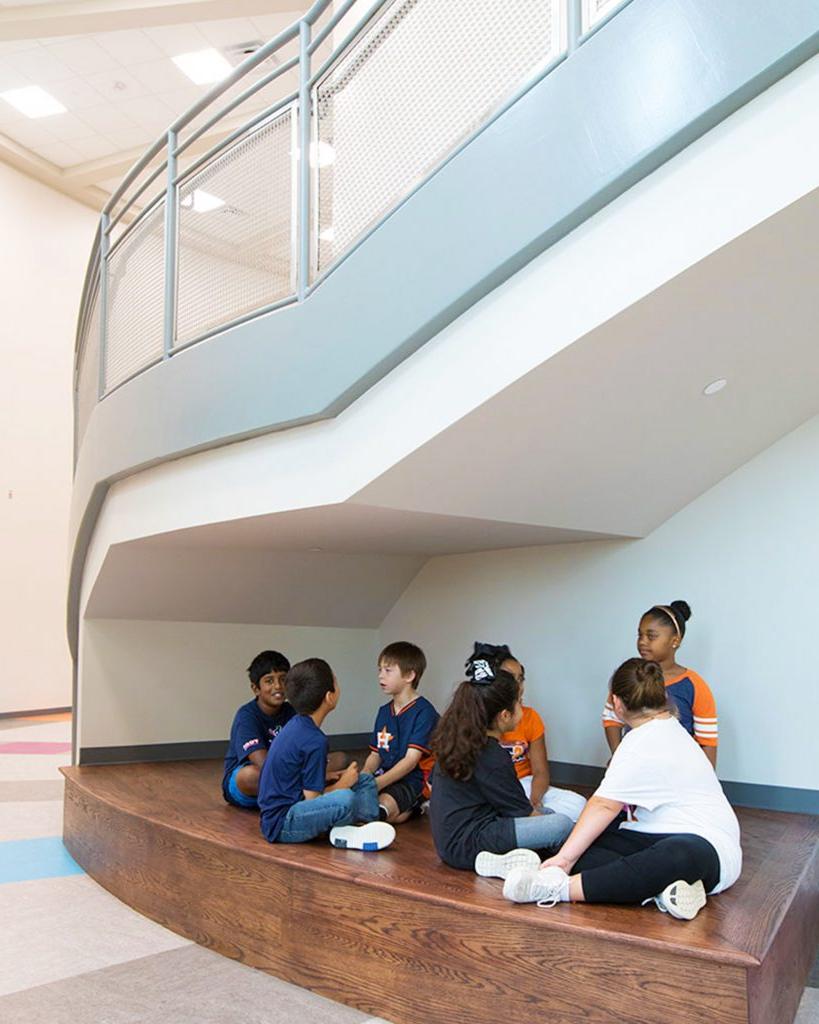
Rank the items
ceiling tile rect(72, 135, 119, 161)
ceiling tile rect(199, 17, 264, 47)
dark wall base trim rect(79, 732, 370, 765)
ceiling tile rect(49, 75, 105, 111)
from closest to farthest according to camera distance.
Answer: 1. dark wall base trim rect(79, 732, 370, 765)
2. ceiling tile rect(199, 17, 264, 47)
3. ceiling tile rect(49, 75, 105, 111)
4. ceiling tile rect(72, 135, 119, 161)

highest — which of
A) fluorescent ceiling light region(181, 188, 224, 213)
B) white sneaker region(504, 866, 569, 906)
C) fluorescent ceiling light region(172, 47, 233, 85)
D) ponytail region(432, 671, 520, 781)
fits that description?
fluorescent ceiling light region(172, 47, 233, 85)

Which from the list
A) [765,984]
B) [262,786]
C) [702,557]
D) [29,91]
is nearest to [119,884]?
[262,786]

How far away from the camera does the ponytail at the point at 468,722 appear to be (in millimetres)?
3105

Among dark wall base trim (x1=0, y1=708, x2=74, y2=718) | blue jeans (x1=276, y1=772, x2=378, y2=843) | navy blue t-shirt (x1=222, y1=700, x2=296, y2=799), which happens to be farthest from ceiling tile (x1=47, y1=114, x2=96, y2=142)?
blue jeans (x1=276, y1=772, x2=378, y2=843)

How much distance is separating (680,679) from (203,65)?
8539 mm

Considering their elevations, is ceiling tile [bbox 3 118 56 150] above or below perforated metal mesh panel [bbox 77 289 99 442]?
above

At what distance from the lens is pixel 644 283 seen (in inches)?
98.9

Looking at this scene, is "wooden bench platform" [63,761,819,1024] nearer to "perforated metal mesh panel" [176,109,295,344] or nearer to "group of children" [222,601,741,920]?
"group of children" [222,601,741,920]

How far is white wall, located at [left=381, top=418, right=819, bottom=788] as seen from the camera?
4.37 meters

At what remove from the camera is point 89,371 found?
19.0ft

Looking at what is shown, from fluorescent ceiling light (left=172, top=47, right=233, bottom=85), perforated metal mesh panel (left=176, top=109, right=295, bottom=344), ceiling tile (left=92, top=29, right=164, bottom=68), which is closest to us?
perforated metal mesh panel (left=176, top=109, right=295, bottom=344)

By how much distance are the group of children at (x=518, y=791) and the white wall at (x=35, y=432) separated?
771cm

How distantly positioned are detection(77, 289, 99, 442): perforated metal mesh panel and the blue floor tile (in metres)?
2.50

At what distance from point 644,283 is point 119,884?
3429 mm
